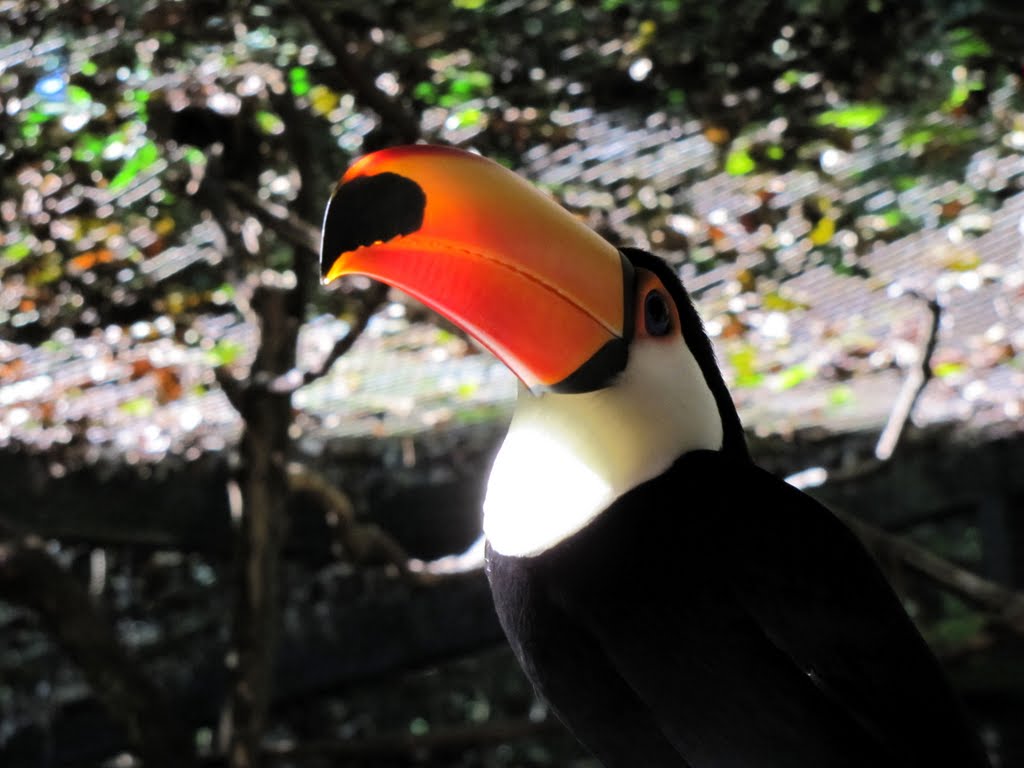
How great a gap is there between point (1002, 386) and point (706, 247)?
0.78 metres

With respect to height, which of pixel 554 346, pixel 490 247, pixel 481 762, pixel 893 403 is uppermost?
pixel 490 247

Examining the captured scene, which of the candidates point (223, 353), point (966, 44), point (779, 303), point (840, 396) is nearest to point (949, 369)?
point (840, 396)

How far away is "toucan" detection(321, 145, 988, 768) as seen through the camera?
1.51 m

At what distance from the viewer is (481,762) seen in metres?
4.90

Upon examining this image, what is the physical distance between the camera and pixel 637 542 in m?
1.52

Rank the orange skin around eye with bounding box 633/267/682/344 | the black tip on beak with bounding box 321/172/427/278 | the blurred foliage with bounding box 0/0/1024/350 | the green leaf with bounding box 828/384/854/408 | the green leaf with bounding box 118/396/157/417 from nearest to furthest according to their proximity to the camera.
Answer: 1. the black tip on beak with bounding box 321/172/427/278
2. the orange skin around eye with bounding box 633/267/682/344
3. the blurred foliage with bounding box 0/0/1024/350
4. the green leaf with bounding box 118/396/157/417
5. the green leaf with bounding box 828/384/854/408

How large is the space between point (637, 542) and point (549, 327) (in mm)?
263

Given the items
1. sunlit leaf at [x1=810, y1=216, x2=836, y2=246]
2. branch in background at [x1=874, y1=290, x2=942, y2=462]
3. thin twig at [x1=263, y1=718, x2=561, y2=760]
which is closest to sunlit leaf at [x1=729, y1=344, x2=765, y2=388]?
sunlit leaf at [x1=810, y1=216, x2=836, y2=246]

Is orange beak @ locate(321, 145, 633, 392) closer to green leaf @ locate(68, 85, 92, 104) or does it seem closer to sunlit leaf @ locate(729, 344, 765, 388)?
green leaf @ locate(68, 85, 92, 104)

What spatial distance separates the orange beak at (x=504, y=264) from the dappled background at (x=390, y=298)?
28.5 inches

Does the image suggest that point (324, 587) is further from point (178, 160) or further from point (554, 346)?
point (554, 346)

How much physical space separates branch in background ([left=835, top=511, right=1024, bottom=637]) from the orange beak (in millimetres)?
1011

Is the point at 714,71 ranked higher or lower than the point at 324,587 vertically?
higher

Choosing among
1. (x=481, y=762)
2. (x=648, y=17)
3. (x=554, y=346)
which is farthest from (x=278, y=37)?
(x=481, y=762)
